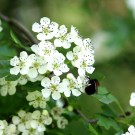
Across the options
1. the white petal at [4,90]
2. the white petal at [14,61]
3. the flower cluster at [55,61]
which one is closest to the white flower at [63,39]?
the flower cluster at [55,61]

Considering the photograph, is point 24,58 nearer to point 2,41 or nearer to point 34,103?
point 34,103

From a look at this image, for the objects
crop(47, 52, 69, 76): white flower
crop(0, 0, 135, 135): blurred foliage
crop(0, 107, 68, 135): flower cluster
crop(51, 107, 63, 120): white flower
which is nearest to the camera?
crop(47, 52, 69, 76): white flower

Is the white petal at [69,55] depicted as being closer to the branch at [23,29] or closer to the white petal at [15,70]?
the white petal at [15,70]

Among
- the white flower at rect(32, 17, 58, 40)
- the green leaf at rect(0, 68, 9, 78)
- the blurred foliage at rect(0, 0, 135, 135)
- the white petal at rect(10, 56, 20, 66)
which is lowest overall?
the green leaf at rect(0, 68, 9, 78)

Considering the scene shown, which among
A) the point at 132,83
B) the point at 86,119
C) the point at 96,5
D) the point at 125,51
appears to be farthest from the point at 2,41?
the point at 132,83

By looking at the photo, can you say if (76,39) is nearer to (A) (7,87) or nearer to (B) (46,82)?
(B) (46,82)

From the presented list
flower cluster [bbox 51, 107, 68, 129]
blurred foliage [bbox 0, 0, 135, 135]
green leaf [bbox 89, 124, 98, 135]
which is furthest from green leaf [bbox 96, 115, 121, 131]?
blurred foliage [bbox 0, 0, 135, 135]

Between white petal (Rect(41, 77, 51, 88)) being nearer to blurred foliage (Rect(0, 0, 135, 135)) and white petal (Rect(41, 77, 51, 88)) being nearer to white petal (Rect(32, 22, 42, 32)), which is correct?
white petal (Rect(32, 22, 42, 32))
